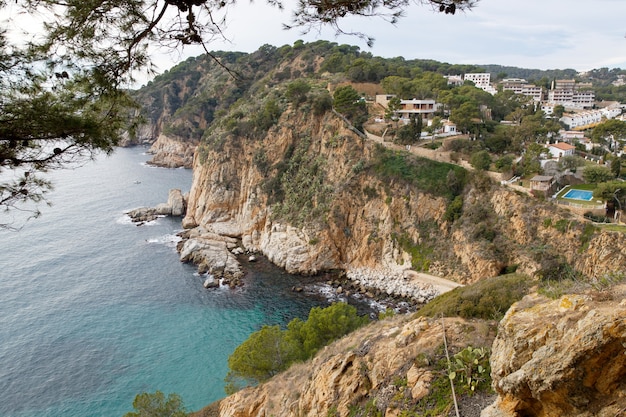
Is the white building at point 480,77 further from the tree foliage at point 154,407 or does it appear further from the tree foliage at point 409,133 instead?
the tree foliage at point 154,407

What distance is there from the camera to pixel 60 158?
5273 millimetres

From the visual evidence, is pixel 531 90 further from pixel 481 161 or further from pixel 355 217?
pixel 355 217

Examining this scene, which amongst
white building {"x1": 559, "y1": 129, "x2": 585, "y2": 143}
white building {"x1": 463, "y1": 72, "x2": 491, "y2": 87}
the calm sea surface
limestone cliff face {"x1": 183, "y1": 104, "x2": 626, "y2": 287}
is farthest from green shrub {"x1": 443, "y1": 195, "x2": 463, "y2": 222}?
white building {"x1": 463, "y1": 72, "x2": 491, "y2": 87}

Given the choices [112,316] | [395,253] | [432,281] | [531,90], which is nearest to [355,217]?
[395,253]

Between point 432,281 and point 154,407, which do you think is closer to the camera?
point 154,407

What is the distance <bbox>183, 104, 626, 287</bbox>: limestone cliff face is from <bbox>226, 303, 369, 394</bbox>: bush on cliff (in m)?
13.5

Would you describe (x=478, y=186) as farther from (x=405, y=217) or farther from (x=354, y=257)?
(x=354, y=257)

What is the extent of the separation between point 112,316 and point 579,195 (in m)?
33.5

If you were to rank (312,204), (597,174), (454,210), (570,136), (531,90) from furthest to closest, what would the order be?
(531,90) → (570,136) → (312,204) → (454,210) → (597,174)

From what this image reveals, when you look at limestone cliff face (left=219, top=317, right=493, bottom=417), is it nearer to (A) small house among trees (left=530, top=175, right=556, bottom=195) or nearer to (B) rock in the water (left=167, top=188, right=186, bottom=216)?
(A) small house among trees (left=530, top=175, right=556, bottom=195)

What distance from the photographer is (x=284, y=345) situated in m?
17.3

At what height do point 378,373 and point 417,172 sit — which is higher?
point 417,172

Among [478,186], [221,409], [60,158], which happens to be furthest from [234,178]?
[60,158]

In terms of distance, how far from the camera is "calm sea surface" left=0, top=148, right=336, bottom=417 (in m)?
20.9
